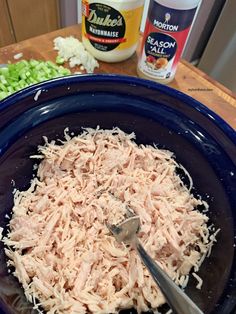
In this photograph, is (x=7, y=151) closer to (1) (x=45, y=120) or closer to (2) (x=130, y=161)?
(1) (x=45, y=120)

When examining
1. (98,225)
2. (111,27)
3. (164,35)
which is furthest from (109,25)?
(98,225)

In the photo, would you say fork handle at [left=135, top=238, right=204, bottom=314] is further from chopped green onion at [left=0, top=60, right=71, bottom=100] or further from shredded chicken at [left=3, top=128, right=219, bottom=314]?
chopped green onion at [left=0, top=60, right=71, bottom=100]

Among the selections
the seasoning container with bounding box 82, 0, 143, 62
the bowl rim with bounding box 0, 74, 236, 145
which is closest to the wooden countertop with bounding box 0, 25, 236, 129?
the seasoning container with bounding box 82, 0, 143, 62

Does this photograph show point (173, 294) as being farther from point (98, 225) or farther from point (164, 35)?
point (164, 35)

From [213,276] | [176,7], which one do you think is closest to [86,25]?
[176,7]

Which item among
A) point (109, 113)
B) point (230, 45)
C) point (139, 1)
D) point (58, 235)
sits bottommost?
point (230, 45)

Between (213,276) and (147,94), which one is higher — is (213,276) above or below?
below
